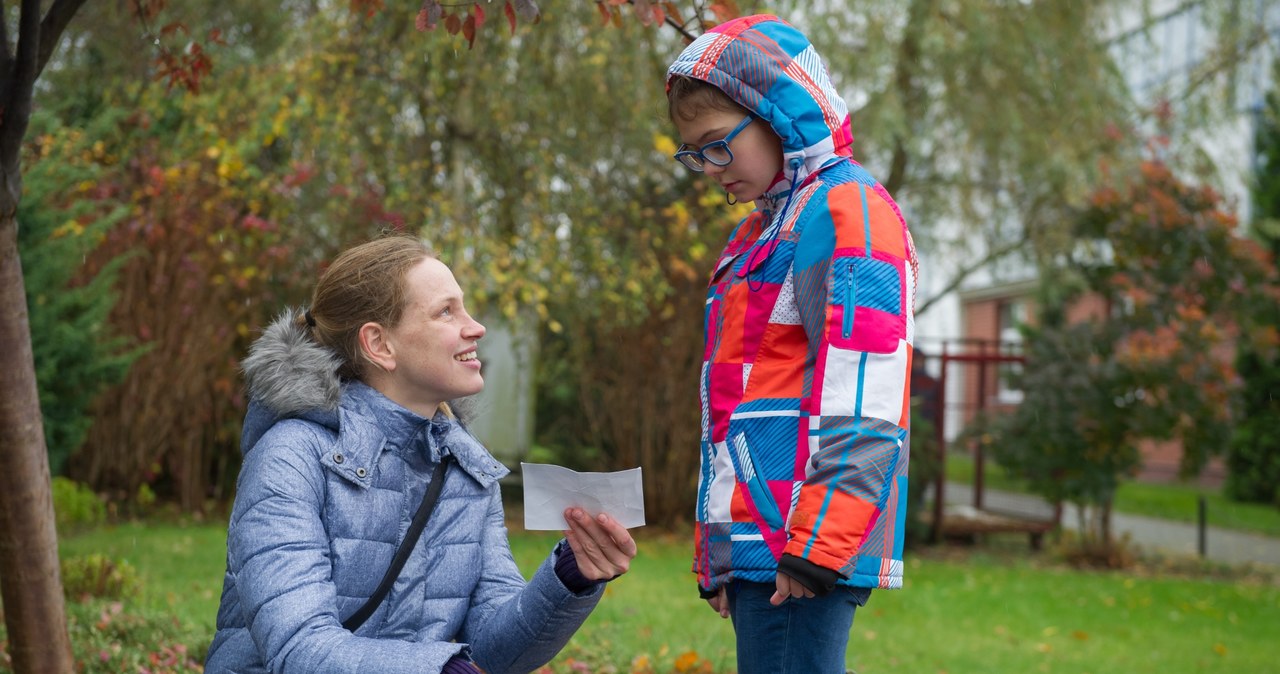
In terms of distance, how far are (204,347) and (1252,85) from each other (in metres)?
10.5

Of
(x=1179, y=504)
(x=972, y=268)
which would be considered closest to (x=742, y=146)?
(x=972, y=268)

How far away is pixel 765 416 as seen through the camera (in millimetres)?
2303

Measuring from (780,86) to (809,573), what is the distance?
931mm

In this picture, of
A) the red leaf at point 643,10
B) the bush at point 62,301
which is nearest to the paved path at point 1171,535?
the bush at point 62,301

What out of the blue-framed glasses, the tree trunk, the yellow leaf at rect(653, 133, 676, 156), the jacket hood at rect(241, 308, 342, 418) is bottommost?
the tree trunk

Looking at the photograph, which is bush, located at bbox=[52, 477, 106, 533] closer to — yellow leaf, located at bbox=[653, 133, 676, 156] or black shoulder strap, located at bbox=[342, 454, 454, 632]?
yellow leaf, located at bbox=[653, 133, 676, 156]

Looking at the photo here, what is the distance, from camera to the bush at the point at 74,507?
8.55 meters

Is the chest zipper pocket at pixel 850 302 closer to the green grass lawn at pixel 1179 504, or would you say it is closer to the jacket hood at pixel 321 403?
the jacket hood at pixel 321 403

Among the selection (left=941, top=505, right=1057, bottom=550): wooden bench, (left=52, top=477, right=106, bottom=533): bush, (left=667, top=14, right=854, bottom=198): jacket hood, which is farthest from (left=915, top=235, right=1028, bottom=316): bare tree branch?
(left=667, top=14, right=854, bottom=198): jacket hood

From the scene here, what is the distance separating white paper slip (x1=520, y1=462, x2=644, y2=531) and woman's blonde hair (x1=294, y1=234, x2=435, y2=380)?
18.5 inches

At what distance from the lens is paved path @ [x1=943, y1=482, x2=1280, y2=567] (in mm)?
12602

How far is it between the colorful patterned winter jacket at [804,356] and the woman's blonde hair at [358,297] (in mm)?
634

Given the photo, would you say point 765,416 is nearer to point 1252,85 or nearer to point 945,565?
point 945,565

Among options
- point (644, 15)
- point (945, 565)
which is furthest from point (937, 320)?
point (644, 15)
